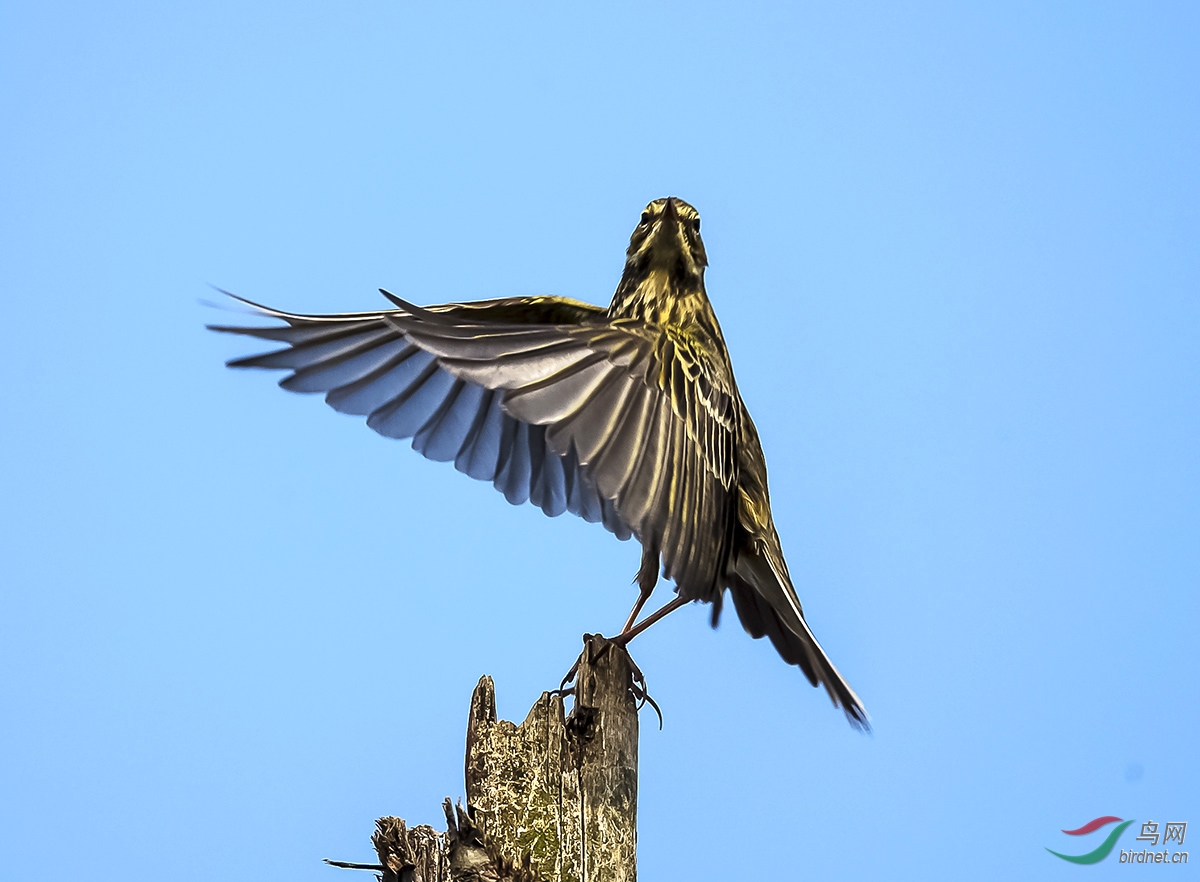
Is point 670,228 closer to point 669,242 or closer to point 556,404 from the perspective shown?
point 669,242

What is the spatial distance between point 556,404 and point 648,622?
109 cm

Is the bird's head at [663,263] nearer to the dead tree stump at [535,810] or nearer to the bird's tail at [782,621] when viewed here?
the bird's tail at [782,621]

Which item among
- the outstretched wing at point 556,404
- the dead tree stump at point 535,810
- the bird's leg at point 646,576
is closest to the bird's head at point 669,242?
the outstretched wing at point 556,404

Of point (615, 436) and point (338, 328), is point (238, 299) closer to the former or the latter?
point (338, 328)

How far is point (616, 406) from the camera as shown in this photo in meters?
4.24

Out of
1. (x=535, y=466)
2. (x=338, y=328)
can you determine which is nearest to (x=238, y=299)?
(x=338, y=328)

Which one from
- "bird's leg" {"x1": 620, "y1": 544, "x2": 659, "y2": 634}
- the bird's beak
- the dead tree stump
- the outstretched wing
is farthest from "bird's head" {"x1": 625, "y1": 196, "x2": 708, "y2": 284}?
the dead tree stump

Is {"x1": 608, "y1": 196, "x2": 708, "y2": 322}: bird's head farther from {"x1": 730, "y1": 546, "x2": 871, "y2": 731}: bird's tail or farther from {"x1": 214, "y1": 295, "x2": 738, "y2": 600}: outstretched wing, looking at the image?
{"x1": 730, "y1": 546, "x2": 871, "y2": 731}: bird's tail

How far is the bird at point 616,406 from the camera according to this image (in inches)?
163

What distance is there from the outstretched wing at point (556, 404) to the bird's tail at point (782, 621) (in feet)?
1.25

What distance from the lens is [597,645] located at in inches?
181

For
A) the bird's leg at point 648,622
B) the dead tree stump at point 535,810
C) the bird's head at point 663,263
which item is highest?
the bird's head at point 663,263

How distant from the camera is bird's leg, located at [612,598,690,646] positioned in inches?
184

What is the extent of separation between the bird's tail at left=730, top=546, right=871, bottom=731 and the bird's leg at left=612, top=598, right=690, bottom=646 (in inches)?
17.8
